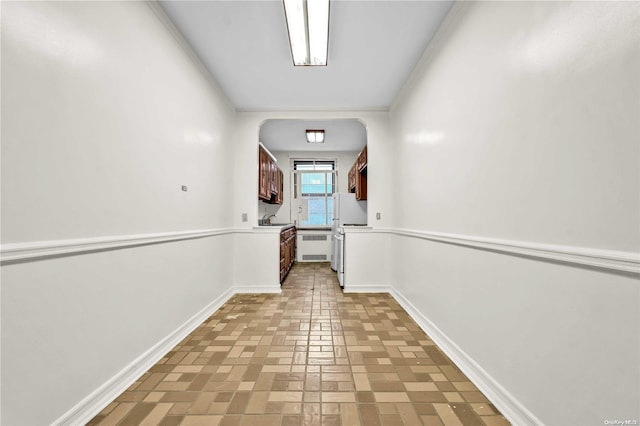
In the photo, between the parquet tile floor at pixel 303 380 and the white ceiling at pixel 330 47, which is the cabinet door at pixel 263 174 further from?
the parquet tile floor at pixel 303 380

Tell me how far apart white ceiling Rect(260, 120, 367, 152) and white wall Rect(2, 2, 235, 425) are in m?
2.65

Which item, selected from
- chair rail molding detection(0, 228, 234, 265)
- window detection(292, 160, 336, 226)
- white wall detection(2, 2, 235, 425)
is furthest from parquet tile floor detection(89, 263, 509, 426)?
window detection(292, 160, 336, 226)

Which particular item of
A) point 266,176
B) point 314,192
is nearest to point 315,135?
point 266,176

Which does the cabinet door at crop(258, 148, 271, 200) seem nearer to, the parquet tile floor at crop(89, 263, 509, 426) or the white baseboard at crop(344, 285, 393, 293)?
the white baseboard at crop(344, 285, 393, 293)

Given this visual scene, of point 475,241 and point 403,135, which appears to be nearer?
point 475,241

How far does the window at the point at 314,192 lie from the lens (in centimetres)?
686

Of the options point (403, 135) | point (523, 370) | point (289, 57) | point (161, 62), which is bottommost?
point (523, 370)

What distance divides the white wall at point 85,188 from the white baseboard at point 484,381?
7.22ft

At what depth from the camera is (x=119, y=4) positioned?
1.61 m

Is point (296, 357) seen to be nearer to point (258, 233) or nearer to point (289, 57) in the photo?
point (258, 233)

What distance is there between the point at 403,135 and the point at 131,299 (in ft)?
10.3

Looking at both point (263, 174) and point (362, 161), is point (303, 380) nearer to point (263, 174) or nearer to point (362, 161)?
point (263, 174)

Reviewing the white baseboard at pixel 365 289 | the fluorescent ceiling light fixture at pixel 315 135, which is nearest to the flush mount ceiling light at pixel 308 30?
the fluorescent ceiling light fixture at pixel 315 135

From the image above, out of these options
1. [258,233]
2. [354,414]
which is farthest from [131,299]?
[258,233]
